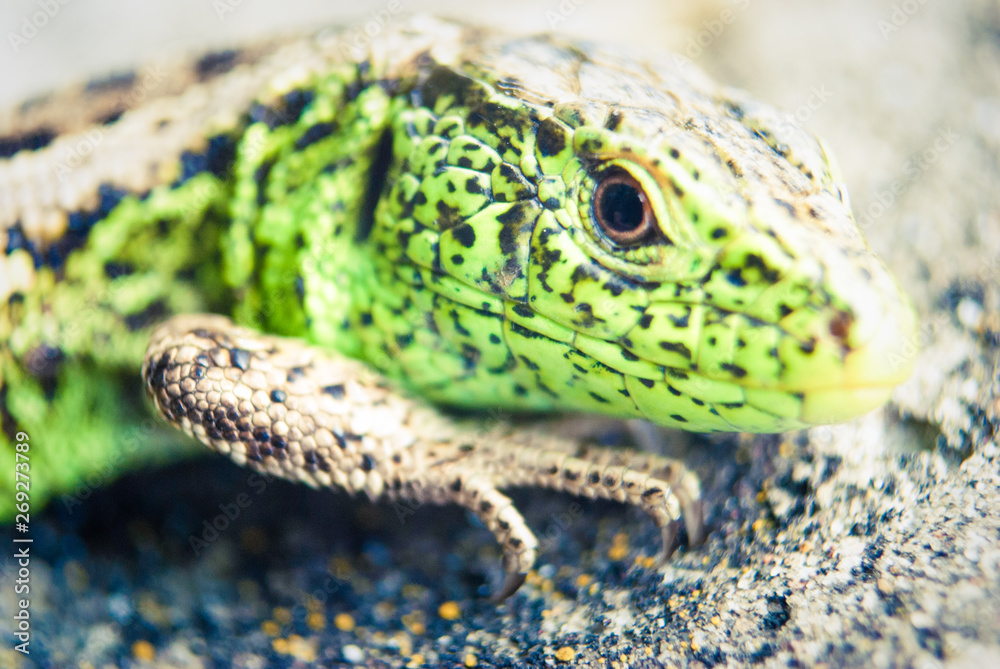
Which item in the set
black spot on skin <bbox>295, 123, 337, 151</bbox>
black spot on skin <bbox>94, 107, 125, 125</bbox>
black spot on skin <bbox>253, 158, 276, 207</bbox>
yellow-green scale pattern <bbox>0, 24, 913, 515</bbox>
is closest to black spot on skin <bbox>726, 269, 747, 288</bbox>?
yellow-green scale pattern <bbox>0, 24, 913, 515</bbox>

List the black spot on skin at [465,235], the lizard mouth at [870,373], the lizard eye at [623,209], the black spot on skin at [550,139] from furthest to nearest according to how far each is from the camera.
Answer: the black spot on skin at [465,235]
the black spot on skin at [550,139]
the lizard eye at [623,209]
the lizard mouth at [870,373]

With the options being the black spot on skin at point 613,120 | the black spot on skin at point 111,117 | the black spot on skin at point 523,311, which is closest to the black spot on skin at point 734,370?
the black spot on skin at point 523,311

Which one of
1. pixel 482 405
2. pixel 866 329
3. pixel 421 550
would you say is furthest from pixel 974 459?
pixel 421 550

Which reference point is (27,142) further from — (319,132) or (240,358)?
(240,358)

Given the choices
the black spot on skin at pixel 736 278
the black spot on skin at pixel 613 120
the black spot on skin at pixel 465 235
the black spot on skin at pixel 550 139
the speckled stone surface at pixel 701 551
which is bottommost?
the speckled stone surface at pixel 701 551

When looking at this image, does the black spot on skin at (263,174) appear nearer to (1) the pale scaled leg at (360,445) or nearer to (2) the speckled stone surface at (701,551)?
(1) the pale scaled leg at (360,445)

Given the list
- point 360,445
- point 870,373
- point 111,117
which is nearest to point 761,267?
point 870,373

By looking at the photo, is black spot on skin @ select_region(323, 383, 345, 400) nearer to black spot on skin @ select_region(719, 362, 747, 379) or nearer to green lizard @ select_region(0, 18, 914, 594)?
green lizard @ select_region(0, 18, 914, 594)
